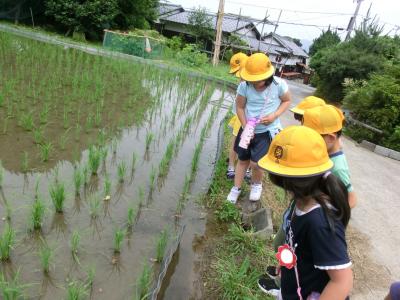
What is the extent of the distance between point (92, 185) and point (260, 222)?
1.57 m

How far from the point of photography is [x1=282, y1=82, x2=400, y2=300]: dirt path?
2.80m

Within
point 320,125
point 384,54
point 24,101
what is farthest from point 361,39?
point 320,125

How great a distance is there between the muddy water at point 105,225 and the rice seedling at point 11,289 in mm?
55

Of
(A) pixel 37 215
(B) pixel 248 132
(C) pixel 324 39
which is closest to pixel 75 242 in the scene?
(A) pixel 37 215

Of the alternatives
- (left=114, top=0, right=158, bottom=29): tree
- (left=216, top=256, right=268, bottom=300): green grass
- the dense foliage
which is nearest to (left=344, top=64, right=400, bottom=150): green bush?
the dense foliage

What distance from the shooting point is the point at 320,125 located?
73.2 inches

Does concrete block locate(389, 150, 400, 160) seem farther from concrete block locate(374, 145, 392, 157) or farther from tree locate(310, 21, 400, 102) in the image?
tree locate(310, 21, 400, 102)

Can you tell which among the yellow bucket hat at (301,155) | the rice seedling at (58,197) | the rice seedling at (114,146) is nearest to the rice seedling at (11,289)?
the rice seedling at (58,197)

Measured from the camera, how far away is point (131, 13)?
19641 mm

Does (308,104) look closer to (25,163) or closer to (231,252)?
(231,252)

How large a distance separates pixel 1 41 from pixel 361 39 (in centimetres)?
1528

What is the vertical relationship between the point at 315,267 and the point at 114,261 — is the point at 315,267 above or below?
above

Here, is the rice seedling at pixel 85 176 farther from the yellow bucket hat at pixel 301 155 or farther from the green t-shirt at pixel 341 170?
the yellow bucket hat at pixel 301 155

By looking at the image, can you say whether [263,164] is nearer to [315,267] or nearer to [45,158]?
[315,267]
